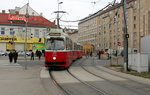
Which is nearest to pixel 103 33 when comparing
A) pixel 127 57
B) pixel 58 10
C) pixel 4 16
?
pixel 4 16

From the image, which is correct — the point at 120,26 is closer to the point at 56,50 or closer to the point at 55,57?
the point at 56,50

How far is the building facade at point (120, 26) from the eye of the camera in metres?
65.1

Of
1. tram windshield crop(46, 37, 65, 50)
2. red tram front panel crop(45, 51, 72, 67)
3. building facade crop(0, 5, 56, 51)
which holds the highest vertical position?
building facade crop(0, 5, 56, 51)

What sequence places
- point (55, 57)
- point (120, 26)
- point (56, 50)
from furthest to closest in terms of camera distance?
point (120, 26) < point (56, 50) < point (55, 57)

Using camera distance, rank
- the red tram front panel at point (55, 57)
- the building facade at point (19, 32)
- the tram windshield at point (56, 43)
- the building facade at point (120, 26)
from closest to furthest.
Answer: the red tram front panel at point (55, 57) < the tram windshield at point (56, 43) < the building facade at point (120, 26) < the building facade at point (19, 32)

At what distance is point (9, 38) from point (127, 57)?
49525mm

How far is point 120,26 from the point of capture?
275ft

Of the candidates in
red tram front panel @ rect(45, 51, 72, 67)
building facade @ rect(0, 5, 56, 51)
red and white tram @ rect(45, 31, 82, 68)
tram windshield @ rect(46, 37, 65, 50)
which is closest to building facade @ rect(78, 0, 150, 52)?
building facade @ rect(0, 5, 56, 51)

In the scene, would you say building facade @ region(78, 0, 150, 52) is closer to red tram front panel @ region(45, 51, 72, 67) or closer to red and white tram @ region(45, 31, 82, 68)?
red and white tram @ region(45, 31, 82, 68)

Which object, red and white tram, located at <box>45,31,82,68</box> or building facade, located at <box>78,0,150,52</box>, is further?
building facade, located at <box>78,0,150,52</box>

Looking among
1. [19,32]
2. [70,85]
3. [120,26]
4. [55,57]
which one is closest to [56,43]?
[55,57]

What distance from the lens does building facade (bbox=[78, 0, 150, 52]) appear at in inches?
2564

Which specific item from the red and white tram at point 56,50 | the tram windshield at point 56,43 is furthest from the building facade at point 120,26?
the tram windshield at point 56,43

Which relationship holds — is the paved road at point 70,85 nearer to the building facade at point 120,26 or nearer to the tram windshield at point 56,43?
the tram windshield at point 56,43
